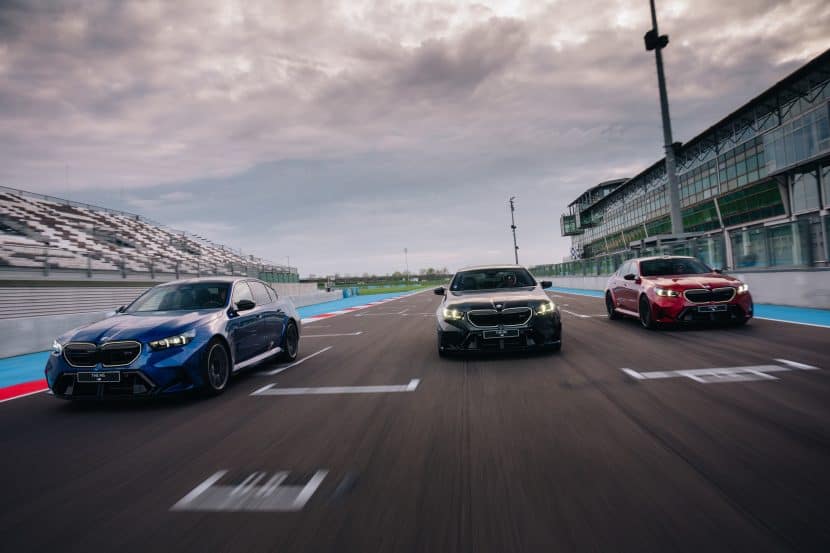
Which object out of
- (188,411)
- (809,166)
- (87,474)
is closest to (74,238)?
(188,411)

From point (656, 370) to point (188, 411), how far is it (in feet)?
18.2

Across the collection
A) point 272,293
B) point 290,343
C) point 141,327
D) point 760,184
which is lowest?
point 290,343

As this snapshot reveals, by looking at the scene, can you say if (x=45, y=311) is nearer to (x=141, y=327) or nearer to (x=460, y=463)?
(x=141, y=327)

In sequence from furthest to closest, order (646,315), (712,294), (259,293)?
(646,315), (712,294), (259,293)

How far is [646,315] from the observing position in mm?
10656

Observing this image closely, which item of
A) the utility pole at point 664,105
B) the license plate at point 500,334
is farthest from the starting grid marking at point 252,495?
the utility pole at point 664,105

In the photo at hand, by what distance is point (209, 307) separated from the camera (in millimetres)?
6977

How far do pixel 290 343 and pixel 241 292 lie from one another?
5.39ft

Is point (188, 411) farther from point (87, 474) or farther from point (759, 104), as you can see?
point (759, 104)

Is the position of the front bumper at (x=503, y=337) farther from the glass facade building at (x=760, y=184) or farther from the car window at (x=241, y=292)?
the glass facade building at (x=760, y=184)

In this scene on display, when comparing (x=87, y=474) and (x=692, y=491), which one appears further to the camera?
(x=87, y=474)

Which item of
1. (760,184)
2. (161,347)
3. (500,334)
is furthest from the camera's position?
(760,184)

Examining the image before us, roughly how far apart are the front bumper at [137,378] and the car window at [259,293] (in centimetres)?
241

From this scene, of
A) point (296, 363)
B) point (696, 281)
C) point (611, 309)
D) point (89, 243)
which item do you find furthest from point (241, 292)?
point (89, 243)
